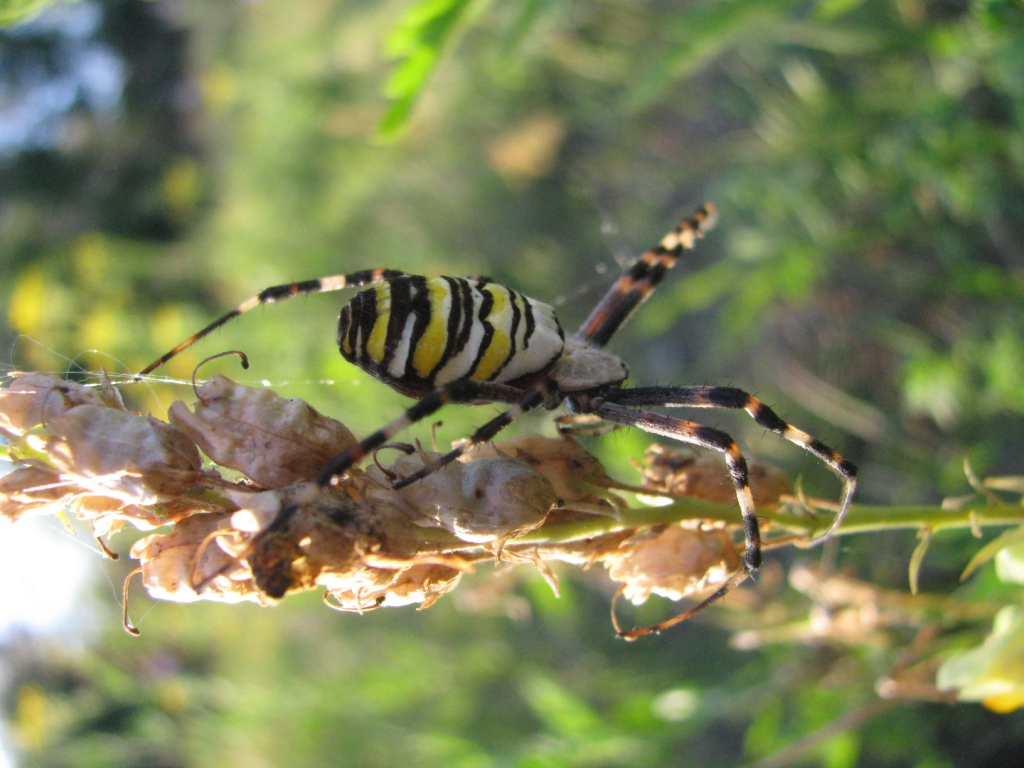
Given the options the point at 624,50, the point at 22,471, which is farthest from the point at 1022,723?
the point at 624,50

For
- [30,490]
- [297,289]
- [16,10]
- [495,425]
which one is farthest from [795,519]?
[16,10]

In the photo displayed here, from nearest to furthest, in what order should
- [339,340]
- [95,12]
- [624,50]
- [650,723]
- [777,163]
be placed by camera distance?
1. [339,340]
2. [650,723]
3. [777,163]
4. [624,50]
5. [95,12]

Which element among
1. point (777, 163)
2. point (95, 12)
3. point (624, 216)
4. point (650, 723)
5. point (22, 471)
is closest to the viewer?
point (22, 471)

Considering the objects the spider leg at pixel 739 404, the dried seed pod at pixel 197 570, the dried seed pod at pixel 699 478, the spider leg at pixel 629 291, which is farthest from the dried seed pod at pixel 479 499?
the spider leg at pixel 629 291

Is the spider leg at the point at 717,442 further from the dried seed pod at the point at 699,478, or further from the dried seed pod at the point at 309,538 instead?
the dried seed pod at the point at 309,538

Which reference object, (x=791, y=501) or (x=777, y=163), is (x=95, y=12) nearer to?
(x=777, y=163)

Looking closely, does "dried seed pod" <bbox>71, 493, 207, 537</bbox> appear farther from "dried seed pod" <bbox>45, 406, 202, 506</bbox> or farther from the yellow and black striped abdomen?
the yellow and black striped abdomen
